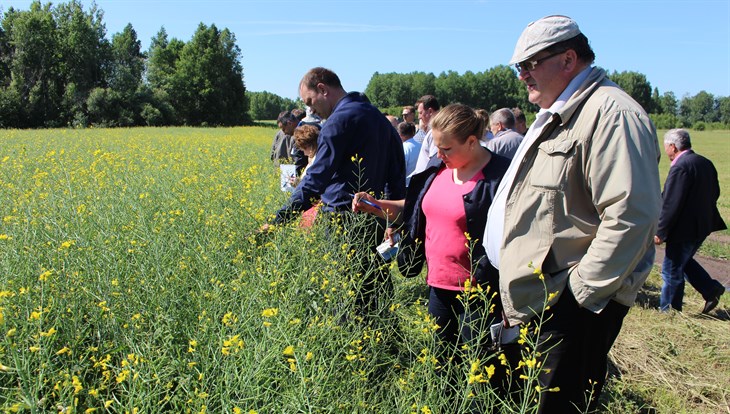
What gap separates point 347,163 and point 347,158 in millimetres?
33

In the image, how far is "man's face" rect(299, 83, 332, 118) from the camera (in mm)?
3371

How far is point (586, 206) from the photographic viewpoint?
6.18ft

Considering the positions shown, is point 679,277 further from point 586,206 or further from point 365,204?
point 586,206

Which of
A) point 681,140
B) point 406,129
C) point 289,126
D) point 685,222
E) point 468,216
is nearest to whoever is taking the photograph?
point 468,216

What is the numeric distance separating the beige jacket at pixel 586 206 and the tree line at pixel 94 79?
145 ft

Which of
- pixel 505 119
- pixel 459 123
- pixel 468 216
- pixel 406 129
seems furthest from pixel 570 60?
pixel 406 129

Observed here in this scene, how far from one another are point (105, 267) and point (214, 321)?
0.77m

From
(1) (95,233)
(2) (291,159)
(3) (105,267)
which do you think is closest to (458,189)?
(3) (105,267)

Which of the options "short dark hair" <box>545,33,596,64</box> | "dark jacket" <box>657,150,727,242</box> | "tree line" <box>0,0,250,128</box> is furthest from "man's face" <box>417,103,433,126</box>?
"tree line" <box>0,0,250,128</box>

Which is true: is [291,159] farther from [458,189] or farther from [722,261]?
[722,261]

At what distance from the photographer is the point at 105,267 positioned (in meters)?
2.58

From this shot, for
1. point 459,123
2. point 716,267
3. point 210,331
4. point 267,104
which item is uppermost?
point 267,104

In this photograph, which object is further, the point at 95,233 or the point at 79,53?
Result: the point at 79,53

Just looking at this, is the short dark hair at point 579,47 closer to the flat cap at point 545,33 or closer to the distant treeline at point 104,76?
the flat cap at point 545,33
